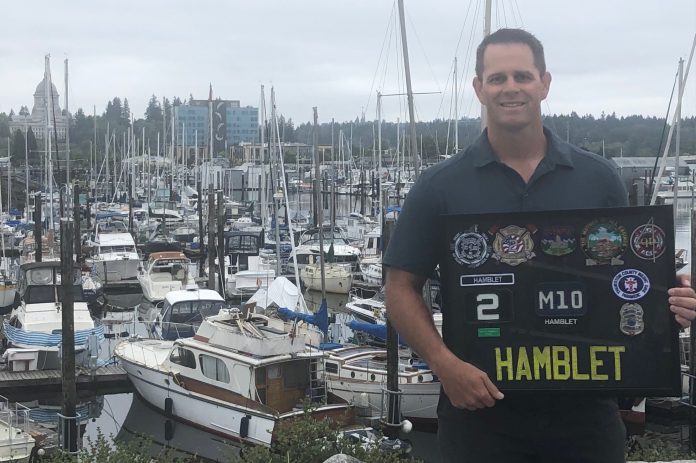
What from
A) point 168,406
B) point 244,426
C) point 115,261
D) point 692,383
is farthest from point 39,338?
point 115,261

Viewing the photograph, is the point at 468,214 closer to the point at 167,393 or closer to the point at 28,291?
the point at 167,393

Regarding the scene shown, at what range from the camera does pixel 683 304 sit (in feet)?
10.6

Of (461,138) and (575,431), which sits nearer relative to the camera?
(575,431)

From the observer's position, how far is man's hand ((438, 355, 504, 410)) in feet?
10.5

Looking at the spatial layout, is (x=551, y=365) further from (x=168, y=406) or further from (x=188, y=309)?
(x=188, y=309)

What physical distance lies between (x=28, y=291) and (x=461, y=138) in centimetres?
3032

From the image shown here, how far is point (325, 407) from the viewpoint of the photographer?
16625 mm

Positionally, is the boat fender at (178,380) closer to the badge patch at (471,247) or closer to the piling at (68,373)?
the piling at (68,373)

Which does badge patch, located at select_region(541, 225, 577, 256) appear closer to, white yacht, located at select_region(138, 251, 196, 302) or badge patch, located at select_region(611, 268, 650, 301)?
badge patch, located at select_region(611, 268, 650, 301)

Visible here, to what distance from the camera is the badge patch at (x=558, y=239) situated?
3283 millimetres

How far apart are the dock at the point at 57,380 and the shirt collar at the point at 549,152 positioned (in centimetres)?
2028

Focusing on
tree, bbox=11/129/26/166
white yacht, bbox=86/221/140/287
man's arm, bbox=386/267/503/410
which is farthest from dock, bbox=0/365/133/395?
tree, bbox=11/129/26/166

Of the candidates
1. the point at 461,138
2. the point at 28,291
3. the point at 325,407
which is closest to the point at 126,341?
the point at 28,291

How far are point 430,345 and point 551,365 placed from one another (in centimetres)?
45
